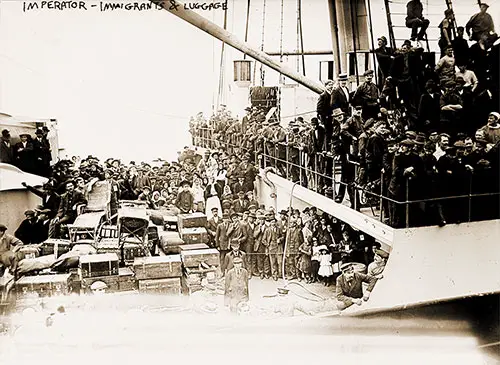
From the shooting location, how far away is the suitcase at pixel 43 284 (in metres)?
3.10

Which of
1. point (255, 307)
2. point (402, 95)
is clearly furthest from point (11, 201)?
point (402, 95)

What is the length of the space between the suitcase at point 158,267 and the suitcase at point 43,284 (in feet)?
1.13

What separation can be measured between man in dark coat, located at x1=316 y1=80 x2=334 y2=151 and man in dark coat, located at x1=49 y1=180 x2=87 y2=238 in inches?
50.9

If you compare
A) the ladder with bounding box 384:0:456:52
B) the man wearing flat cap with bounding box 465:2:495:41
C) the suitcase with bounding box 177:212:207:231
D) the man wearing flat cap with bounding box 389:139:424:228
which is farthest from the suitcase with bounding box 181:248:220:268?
the man wearing flat cap with bounding box 465:2:495:41

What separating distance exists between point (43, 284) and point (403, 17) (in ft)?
7.36

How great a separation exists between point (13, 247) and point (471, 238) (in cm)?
229

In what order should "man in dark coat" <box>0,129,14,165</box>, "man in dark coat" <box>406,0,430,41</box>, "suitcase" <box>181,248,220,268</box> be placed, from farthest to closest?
"man in dark coat" <box>406,0,430,41</box> < "suitcase" <box>181,248,220,268</box> < "man in dark coat" <box>0,129,14,165</box>

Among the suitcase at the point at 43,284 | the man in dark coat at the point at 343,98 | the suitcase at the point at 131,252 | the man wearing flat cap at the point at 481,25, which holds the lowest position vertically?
the suitcase at the point at 43,284

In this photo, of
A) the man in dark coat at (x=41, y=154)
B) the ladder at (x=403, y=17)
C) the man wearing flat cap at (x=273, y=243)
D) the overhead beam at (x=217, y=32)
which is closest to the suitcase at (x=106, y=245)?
the man in dark coat at (x=41, y=154)

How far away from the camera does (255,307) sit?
10.6 ft

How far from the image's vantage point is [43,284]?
3.10m

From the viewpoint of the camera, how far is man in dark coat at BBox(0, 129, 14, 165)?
10.0 ft

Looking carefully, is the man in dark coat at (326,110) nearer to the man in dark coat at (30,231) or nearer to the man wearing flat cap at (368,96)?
the man wearing flat cap at (368,96)

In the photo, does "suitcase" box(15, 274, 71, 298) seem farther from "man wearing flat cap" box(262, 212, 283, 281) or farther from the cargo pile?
"man wearing flat cap" box(262, 212, 283, 281)
